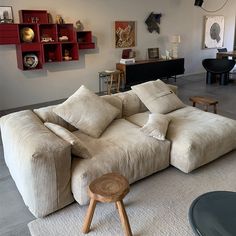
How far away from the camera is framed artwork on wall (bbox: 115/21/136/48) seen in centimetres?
621

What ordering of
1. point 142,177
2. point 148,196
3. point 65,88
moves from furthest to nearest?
point 65,88, point 142,177, point 148,196

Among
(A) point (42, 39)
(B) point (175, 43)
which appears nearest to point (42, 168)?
(A) point (42, 39)

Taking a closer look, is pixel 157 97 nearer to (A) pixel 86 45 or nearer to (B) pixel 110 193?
(B) pixel 110 193

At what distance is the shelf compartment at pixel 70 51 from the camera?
5388mm

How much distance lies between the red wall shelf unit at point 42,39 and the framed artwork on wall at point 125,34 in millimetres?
865

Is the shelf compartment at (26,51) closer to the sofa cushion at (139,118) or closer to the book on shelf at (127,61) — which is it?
the book on shelf at (127,61)

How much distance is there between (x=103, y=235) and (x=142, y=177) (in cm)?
76

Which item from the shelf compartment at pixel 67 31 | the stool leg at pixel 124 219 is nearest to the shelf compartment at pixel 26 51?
the shelf compartment at pixel 67 31

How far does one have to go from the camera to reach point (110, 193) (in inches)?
70.9

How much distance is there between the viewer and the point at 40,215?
2.14 meters

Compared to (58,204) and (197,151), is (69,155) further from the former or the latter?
(197,151)

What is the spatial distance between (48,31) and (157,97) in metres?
2.97

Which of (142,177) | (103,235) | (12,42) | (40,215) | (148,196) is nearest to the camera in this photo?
(103,235)

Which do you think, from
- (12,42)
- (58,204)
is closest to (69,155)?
(58,204)
